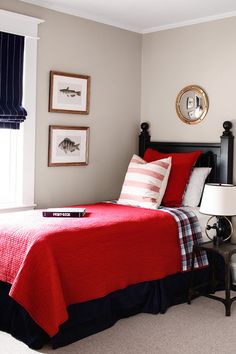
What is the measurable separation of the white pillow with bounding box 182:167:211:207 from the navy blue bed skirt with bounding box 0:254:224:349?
2.43 feet

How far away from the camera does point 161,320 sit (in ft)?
12.0

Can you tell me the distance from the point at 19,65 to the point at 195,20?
68.5 inches

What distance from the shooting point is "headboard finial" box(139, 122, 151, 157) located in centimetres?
516

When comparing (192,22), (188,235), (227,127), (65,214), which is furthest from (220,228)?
(192,22)

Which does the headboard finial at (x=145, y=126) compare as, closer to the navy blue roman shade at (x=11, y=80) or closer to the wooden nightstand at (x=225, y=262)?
the navy blue roman shade at (x=11, y=80)

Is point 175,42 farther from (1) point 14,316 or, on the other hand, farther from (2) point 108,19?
(1) point 14,316

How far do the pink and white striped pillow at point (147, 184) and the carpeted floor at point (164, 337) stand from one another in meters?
0.98

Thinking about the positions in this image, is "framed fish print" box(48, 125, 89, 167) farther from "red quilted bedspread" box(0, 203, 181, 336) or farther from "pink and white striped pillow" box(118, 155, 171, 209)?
"red quilted bedspread" box(0, 203, 181, 336)

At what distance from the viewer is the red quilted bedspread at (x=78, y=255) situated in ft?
10.0

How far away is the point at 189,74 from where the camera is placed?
484 cm

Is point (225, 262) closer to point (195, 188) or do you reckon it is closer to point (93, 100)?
point (195, 188)

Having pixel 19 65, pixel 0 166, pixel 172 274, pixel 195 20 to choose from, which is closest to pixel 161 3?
pixel 195 20

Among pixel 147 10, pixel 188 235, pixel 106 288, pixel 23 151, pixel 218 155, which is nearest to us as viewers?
pixel 106 288

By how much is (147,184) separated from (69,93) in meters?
1.11
